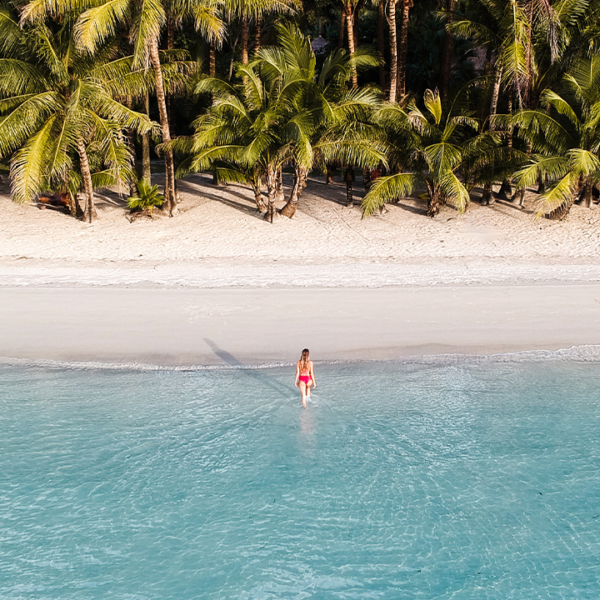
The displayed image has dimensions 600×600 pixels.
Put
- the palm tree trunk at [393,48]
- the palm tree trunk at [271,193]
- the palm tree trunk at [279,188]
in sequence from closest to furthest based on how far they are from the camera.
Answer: the palm tree trunk at [393,48], the palm tree trunk at [271,193], the palm tree trunk at [279,188]

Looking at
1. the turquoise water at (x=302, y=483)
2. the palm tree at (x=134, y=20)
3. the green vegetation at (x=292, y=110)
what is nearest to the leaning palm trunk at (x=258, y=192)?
the green vegetation at (x=292, y=110)

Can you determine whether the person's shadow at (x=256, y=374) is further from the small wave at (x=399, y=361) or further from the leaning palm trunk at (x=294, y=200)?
the leaning palm trunk at (x=294, y=200)

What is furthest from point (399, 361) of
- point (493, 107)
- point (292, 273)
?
point (493, 107)

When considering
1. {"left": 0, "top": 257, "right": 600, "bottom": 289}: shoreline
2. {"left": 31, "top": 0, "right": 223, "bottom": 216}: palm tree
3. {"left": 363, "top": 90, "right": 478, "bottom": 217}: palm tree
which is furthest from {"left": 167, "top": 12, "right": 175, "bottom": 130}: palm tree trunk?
{"left": 0, "top": 257, "right": 600, "bottom": 289}: shoreline

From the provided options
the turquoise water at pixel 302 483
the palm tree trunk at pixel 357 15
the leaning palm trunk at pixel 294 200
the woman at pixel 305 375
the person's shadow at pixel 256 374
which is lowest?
the turquoise water at pixel 302 483

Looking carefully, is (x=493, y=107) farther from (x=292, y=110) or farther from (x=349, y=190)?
(x=292, y=110)

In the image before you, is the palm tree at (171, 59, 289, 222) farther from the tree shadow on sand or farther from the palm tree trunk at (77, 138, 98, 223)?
the palm tree trunk at (77, 138, 98, 223)
